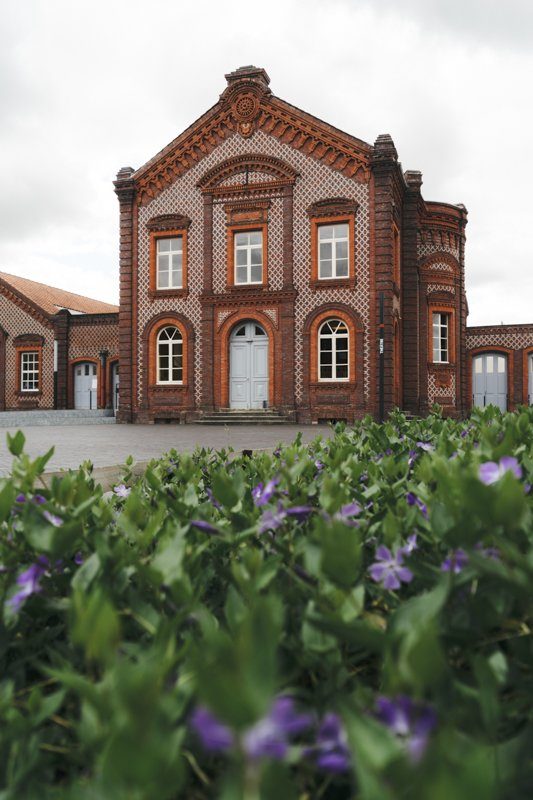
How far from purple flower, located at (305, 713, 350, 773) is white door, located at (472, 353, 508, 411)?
2989 centimetres

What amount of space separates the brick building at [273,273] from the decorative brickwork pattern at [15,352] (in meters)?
9.27

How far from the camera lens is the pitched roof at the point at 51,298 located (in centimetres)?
3359

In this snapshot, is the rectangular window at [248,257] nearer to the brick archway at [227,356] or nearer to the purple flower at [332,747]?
the brick archway at [227,356]

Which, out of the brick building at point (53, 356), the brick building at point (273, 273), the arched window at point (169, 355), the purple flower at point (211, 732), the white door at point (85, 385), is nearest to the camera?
the purple flower at point (211, 732)

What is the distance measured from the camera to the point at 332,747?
668mm

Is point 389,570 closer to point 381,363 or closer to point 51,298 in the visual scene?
point 381,363

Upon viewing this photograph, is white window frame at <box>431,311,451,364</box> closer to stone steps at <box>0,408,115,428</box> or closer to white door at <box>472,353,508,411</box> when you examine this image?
white door at <box>472,353,508,411</box>

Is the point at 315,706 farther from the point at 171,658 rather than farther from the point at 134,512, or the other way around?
the point at 134,512

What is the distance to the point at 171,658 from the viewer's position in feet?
2.39

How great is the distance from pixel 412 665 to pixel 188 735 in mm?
358

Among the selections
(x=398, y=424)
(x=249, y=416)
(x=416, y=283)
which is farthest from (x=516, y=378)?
(x=398, y=424)

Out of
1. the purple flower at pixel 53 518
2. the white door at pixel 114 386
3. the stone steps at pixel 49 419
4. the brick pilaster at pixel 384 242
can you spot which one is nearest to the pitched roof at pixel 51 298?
the white door at pixel 114 386

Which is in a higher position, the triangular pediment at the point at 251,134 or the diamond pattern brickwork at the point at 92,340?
the triangular pediment at the point at 251,134

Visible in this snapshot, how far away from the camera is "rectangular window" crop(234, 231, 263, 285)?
22844 mm
